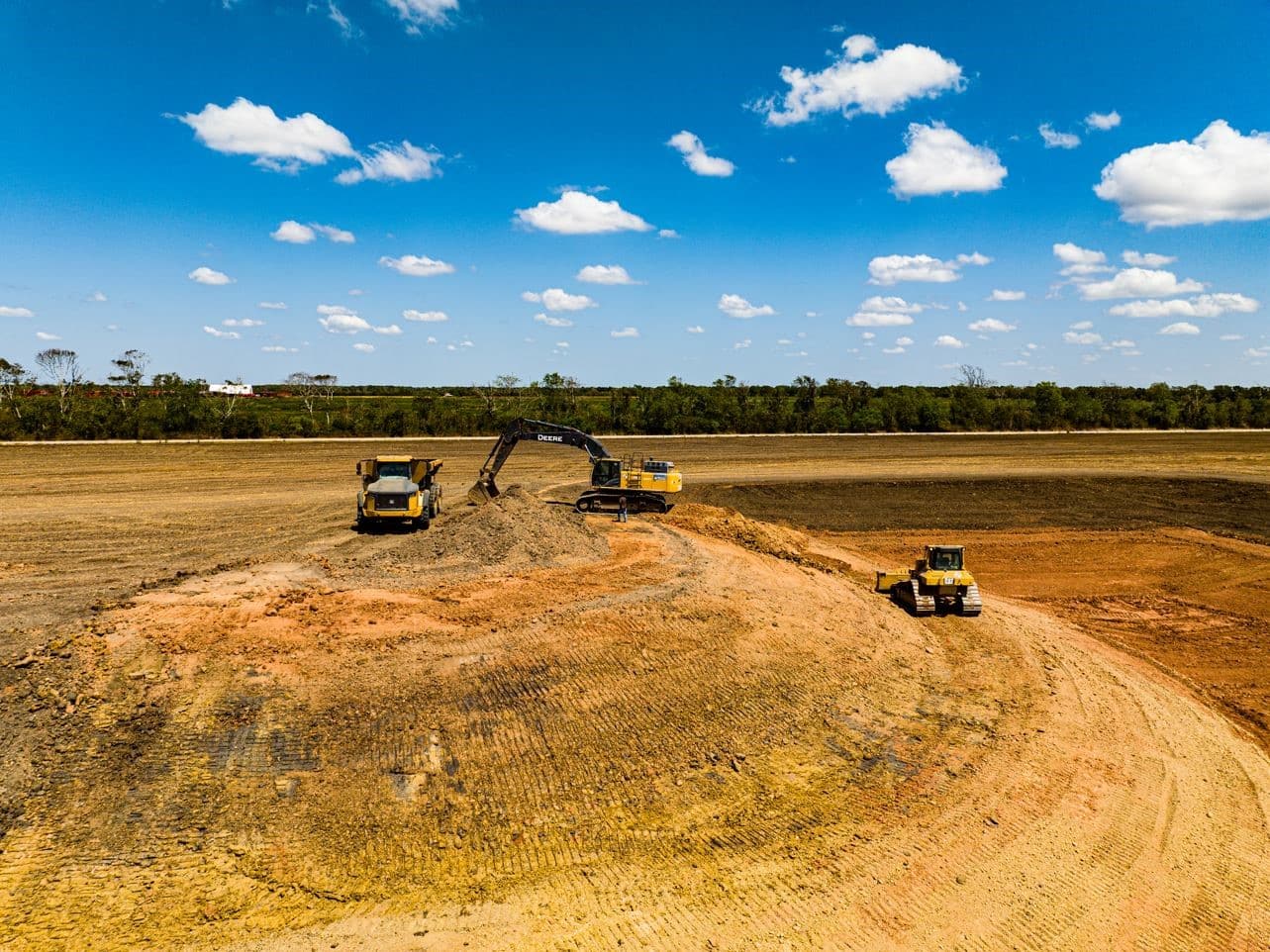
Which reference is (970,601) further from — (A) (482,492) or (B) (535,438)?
(A) (482,492)

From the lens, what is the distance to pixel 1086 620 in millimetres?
18875

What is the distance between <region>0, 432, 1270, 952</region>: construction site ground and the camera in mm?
7754

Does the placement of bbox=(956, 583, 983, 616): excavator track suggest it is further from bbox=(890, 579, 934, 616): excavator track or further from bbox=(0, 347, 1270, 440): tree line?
bbox=(0, 347, 1270, 440): tree line

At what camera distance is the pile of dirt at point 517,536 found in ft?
68.4

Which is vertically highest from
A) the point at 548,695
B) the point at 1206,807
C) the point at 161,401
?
the point at 161,401

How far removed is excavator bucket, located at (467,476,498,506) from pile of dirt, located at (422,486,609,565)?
3853 mm

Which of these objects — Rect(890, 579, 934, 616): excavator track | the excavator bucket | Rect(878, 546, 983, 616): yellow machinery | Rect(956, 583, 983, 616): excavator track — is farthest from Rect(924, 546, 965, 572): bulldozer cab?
the excavator bucket

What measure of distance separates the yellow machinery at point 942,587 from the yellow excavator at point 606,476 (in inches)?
455

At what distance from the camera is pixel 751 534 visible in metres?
25.2

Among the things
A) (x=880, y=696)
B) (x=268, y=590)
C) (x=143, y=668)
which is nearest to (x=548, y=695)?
(x=880, y=696)

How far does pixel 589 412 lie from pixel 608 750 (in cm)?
7133

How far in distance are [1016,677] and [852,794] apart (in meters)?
6.59

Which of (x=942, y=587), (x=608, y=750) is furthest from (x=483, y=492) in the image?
(x=608, y=750)

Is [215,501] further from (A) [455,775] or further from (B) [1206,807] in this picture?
(B) [1206,807]
